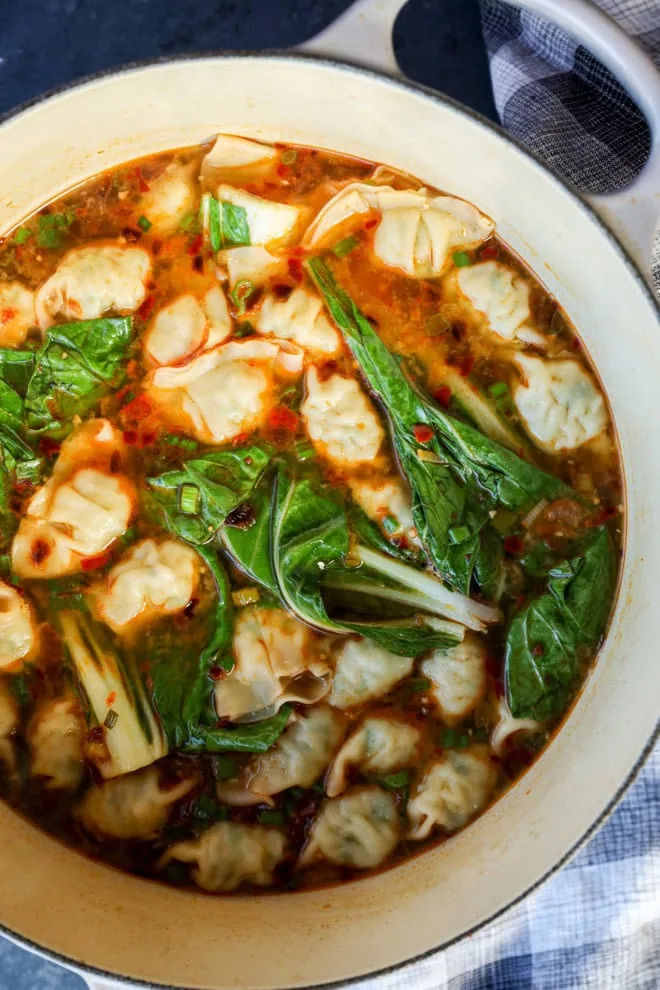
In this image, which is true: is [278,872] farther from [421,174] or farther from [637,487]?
[421,174]

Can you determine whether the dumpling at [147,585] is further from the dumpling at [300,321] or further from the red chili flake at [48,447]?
the dumpling at [300,321]

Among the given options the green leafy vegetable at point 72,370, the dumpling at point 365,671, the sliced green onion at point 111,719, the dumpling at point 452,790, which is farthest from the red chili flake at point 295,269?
the dumpling at point 452,790

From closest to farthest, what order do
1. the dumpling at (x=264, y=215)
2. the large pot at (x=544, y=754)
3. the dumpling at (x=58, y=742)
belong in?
1. the large pot at (x=544, y=754)
2. the dumpling at (x=264, y=215)
3. the dumpling at (x=58, y=742)

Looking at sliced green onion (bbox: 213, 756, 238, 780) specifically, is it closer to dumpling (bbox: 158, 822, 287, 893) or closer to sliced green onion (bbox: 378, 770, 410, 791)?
dumpling (bbox: 158, 822, 287, 893)

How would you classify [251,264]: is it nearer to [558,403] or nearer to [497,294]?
[497,294]

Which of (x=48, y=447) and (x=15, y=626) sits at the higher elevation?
(x=48, y=447)

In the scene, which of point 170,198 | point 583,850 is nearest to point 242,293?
point 170,198
